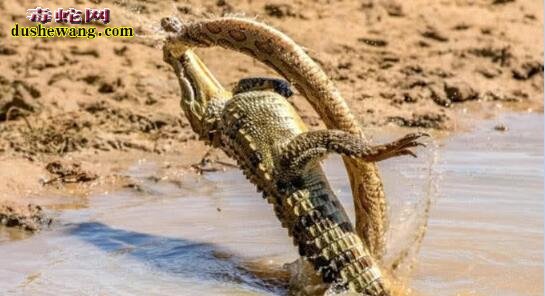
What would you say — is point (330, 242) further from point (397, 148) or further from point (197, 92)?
point (197, 92)

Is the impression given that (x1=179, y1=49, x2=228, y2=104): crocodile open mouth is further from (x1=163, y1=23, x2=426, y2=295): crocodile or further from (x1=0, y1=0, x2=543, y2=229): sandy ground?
(x1=0, y1=0, x2=543, y2=229): sandy ground

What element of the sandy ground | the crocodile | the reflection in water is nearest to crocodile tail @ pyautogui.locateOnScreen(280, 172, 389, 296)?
the crocodile

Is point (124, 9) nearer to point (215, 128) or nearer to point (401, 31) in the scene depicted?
point (401, 31)

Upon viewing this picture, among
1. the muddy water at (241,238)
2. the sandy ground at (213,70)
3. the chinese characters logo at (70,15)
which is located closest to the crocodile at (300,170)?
the muddy water at (241,238)

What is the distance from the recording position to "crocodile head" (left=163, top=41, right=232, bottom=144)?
4516 mm

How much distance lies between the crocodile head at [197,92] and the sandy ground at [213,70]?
1.34 metres

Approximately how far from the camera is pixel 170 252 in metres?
5.05

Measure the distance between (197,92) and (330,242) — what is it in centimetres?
102

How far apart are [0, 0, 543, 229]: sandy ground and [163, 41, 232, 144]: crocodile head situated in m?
1.34

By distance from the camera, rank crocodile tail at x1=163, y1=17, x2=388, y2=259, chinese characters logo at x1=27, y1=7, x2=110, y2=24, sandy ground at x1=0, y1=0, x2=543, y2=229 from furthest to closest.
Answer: chinese characters logo at x1=27, y1=7, x2=110, y2=24
sandy ground at x1=0, y1=0, x2=543, y2=229
crocodile tail at x1=163, y1=17, x2=388, y2=259

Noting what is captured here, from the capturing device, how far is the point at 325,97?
4113mm

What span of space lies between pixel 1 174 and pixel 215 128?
7.63 feet

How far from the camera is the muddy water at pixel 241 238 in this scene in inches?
177

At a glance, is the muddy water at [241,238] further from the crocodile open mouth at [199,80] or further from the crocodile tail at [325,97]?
the crocodile open mouth at [199,80]
